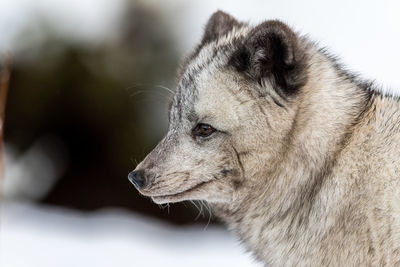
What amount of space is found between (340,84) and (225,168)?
85cm

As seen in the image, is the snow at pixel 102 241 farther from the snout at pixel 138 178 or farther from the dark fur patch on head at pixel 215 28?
the snout at pixel 138 178

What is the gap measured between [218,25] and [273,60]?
3.58 ft

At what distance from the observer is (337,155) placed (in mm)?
4000

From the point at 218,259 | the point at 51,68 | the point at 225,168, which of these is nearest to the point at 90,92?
the point at 51,68

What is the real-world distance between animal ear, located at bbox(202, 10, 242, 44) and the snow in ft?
7.55

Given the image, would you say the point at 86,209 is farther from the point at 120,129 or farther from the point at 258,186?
the point at 258,186


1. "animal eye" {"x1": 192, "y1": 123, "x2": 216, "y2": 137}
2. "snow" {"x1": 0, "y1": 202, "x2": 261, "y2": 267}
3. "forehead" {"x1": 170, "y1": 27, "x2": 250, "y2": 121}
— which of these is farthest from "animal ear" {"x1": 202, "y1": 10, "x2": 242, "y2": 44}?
"snow" {"x1": 0, "y1": 202, "x2": 261, "y2": 267}

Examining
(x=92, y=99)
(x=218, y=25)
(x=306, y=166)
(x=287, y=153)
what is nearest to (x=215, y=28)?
(x=218, y=25)

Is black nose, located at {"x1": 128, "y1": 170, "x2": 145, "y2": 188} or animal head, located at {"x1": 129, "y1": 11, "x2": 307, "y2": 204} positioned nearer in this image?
animal head, located at {"x1": 129, "y1": 11, "x2": 307, "y2": 204}

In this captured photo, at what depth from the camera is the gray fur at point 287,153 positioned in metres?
3.85

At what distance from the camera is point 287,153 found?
13.5 ft

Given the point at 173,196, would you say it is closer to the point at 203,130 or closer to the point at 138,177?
the point at 138,177

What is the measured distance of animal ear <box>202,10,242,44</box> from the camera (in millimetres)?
5020

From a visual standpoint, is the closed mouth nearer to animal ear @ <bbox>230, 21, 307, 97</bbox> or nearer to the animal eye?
the animal eye
